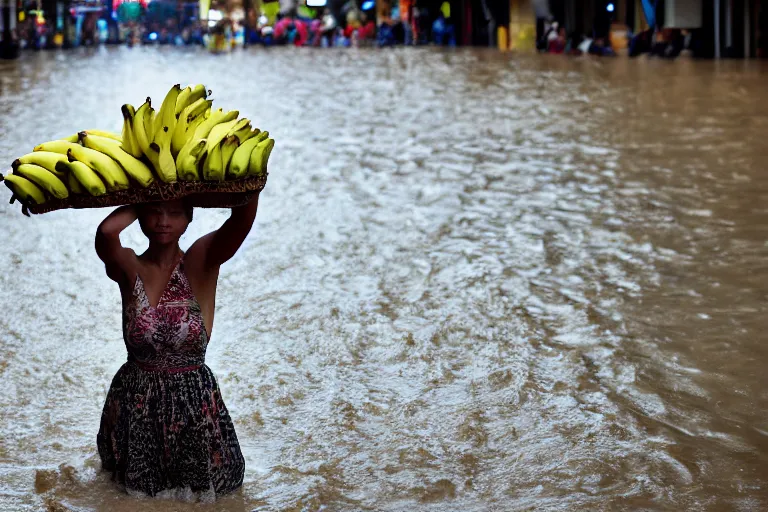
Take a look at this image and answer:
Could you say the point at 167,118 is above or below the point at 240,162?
above

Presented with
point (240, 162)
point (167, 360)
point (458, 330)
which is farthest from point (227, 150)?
point (458, 330)

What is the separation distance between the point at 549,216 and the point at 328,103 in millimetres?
8698

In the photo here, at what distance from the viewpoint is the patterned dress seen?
3.67m

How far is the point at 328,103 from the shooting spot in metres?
16.9

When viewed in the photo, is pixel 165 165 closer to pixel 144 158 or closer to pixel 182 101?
pixel 144 158

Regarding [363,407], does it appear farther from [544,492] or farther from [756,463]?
[756,463]

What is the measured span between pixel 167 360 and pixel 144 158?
0.65 meters

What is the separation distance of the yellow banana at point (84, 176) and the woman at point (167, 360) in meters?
0.12

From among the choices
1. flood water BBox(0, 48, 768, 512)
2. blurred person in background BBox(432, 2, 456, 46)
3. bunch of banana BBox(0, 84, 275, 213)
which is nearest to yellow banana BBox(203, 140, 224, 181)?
bunch of banana BBox(0, 84, 275, 213)

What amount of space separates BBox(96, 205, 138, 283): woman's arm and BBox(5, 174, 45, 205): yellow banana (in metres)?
0.21

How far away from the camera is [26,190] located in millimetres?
3572

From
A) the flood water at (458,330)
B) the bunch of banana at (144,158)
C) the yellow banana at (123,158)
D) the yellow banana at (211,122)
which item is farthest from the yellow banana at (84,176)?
the flood water at (458,330)

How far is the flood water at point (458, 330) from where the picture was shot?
4.23 meters

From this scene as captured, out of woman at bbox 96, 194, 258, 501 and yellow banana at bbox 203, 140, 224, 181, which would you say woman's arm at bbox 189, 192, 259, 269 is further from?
yellow banana at bbox 203, 140, 224, 181
